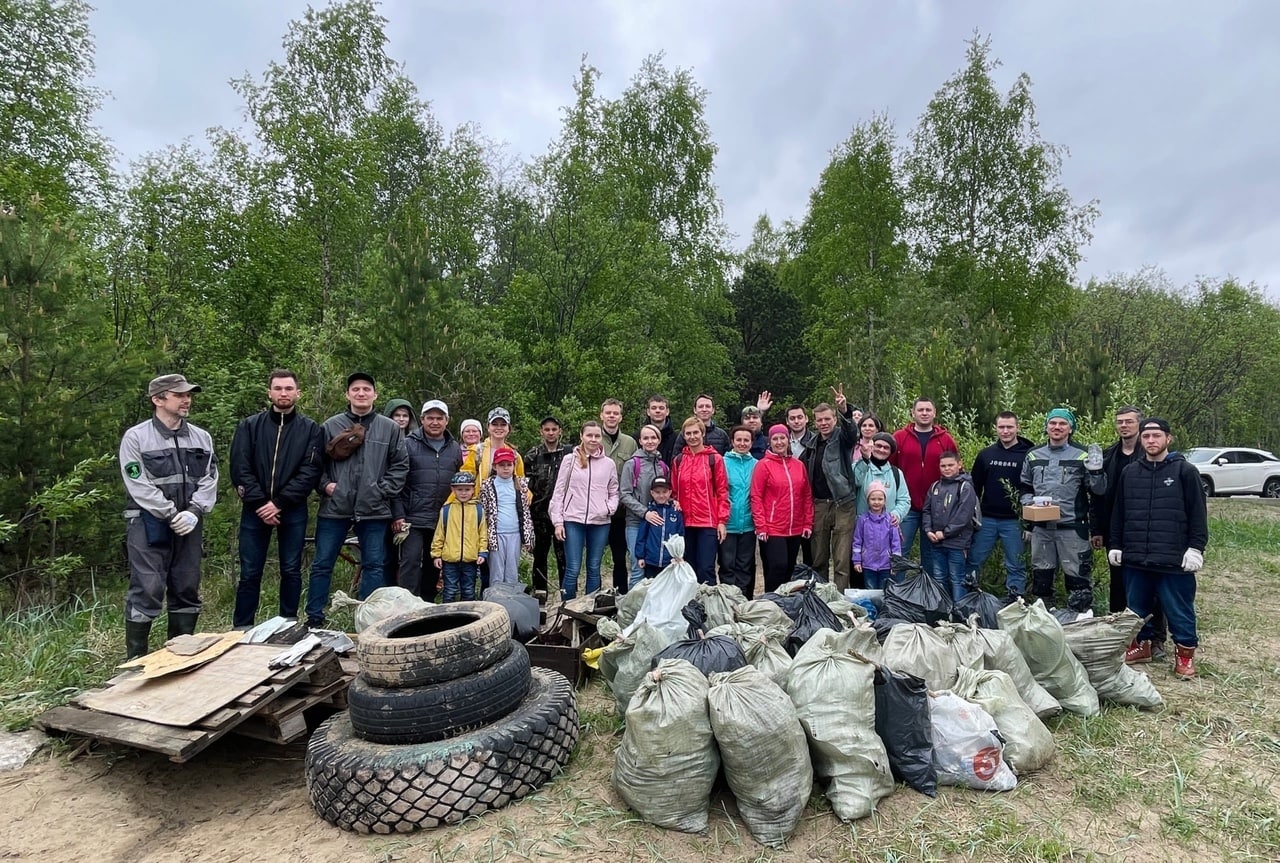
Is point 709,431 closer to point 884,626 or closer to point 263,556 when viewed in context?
point 884,626

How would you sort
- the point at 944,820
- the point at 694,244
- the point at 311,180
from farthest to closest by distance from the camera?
1. the point at 694,244
2. the point at 311,180
3. the point at 944,820

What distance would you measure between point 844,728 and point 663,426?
3.93 meters

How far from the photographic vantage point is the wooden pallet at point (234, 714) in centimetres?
303

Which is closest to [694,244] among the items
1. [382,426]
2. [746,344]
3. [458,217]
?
[746,344]

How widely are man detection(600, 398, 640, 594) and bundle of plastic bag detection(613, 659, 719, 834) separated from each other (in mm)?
3212

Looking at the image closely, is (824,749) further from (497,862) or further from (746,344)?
(746,344)

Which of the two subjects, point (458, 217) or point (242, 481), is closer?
point (242, 481)

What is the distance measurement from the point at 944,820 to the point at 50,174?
53.3 ft

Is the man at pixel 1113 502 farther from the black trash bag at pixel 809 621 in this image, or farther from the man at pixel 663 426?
the man at pixel 663 426

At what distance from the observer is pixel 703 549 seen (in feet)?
18.8

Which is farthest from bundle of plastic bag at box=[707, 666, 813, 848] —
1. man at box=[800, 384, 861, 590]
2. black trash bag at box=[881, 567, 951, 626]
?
man at box=[800, 384, 861, 590]

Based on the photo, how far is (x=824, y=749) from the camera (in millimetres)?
2873

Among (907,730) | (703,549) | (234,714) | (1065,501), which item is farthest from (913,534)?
(234,714)

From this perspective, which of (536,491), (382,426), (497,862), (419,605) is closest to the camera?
(497,862)
